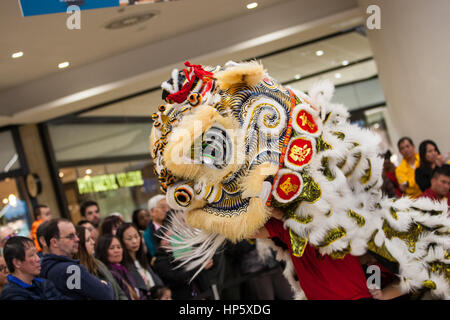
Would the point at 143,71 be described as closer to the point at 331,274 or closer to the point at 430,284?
the point at 331,274

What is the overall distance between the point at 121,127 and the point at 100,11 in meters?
3.62

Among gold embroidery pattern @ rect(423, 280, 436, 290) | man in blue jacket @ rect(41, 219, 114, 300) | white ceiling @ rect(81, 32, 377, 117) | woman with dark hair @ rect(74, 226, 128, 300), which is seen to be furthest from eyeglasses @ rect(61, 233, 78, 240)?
white ceiling @ rect(81, 32, 377, 117)

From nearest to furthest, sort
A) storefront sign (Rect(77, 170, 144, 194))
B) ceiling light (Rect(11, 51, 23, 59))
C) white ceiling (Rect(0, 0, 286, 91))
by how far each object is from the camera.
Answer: white ceiling (Rect(0, 0, 286, 91)) → ceiling light (Rect(11, 51, 23, 59)) → storefront sign (Rect(77, 170, 144, 194))

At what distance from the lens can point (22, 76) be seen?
577cm

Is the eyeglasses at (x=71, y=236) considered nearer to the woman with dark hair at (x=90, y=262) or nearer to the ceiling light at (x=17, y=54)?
the woman with dark hair at (x=90, y=262)

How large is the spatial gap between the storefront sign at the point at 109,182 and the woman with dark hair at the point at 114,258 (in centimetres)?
410

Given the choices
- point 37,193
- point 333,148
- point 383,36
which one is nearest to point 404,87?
point 383,36

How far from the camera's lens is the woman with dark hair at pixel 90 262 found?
316 centimetres

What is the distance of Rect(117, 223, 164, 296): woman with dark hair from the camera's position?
12.2 feet

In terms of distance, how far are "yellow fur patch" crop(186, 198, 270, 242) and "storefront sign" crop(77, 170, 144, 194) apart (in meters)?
5.83

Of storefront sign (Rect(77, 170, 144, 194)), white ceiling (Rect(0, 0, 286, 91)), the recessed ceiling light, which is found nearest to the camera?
white ceiling (Rect(0, 0, 286, 91))

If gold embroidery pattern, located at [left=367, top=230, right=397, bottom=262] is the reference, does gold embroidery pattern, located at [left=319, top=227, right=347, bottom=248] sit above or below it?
above

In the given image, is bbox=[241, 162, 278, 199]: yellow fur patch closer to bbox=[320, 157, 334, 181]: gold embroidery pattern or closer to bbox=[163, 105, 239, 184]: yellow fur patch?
bbox=[163, 105, 239, 184]: yellow fur patch

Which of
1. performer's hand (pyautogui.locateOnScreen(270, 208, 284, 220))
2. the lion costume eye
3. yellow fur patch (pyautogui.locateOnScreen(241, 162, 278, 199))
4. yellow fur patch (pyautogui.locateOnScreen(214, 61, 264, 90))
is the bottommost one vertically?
performer's hand (pyautogui.locateOnScreen(270, 208, 284, 220))
